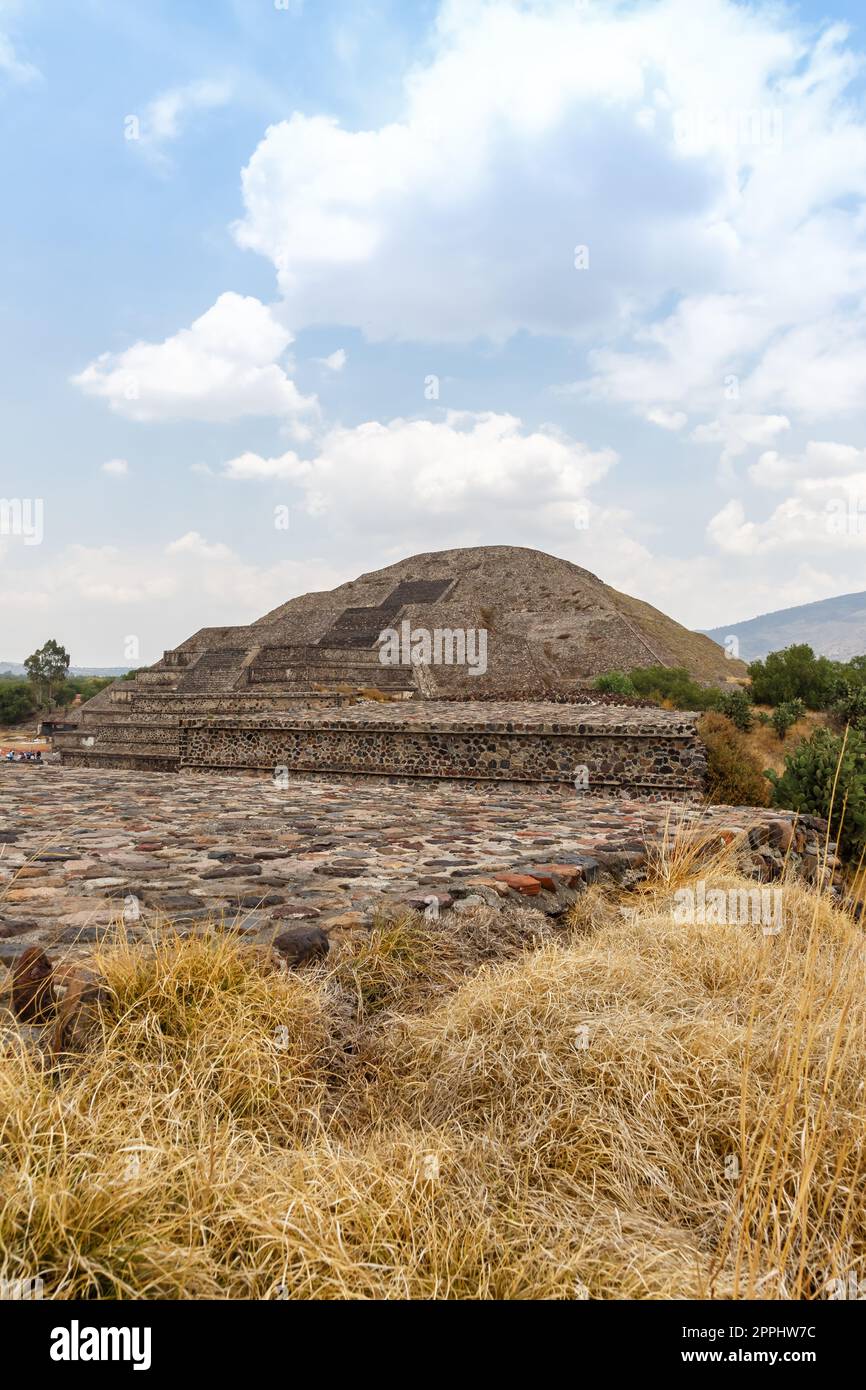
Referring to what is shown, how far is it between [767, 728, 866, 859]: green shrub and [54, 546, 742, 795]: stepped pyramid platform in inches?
48.5

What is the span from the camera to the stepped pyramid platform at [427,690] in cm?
1160

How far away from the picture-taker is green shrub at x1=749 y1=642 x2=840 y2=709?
2260 cm

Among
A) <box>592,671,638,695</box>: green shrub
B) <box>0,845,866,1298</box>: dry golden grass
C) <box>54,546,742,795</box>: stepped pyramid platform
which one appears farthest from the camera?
<box>592,671,638,695</box>: green shrub

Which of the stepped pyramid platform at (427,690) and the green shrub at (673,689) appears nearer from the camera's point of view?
the stepped pyramid platform at (427,690)

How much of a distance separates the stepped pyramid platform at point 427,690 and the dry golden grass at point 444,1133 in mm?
8141

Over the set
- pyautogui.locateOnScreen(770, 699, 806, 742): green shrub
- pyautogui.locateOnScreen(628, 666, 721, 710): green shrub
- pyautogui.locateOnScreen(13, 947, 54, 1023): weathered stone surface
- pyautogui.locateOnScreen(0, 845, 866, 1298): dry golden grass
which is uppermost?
pyautogui.locateOnScreen(628, 666, 721, 710): green shrub

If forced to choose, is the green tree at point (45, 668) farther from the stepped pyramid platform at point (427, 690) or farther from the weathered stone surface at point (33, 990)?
the weathered stone surface at point (33, 990)

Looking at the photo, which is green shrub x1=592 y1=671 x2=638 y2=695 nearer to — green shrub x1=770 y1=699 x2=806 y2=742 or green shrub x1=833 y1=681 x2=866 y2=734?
green shrub x1=770 y1=699 x2=806 y2=742

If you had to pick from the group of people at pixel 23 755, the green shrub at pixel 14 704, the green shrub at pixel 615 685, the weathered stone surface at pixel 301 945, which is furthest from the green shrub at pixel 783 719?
the green shrub at pixel 14 704

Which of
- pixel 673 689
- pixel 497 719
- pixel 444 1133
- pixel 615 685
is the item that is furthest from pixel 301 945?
pixel 615 685

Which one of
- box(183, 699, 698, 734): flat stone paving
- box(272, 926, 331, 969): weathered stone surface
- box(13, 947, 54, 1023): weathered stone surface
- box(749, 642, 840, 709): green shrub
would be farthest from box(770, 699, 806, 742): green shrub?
box(13, 947, 54, 1023): weathered stone surface

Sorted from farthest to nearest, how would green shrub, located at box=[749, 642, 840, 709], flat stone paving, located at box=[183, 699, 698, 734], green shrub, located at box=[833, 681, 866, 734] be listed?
green shrub, located at box=[749, 642, 840, 709] → green shrub, located at box=[833, 681, 866, 734] → flat stone paving, located at box=[183, 699, 698, 734]
